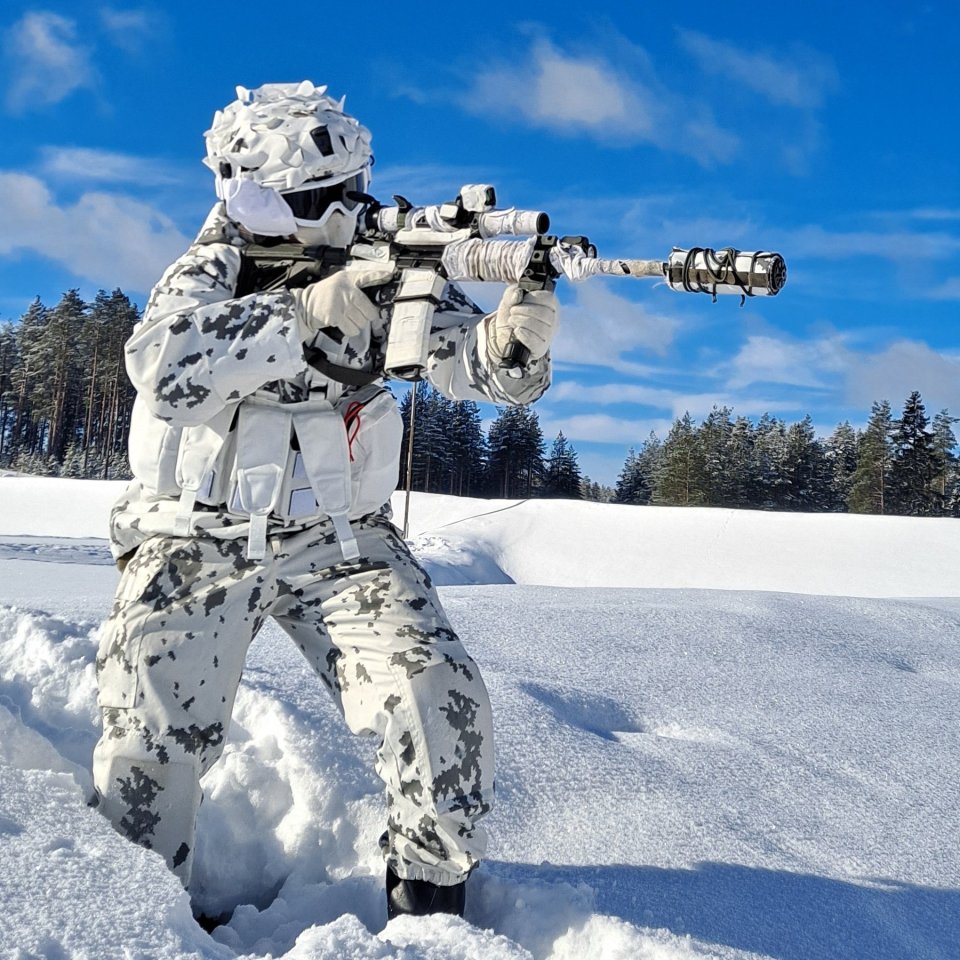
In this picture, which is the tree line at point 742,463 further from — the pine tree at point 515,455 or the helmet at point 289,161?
the helmet at point 289,161

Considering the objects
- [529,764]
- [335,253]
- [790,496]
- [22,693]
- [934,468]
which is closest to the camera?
[335,253]

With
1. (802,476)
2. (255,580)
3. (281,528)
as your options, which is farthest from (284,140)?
(802,476)

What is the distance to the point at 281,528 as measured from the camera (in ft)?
8.25

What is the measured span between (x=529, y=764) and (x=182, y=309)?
70.8 inches

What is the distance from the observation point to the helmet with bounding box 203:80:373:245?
2588 millimetres

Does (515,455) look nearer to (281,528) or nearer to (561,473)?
(561,473)

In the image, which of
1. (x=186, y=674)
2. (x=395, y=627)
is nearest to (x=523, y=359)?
(x=395, y=627)

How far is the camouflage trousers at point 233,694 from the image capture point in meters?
2.31

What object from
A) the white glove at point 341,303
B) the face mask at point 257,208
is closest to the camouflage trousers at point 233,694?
the white glove at point 341,303

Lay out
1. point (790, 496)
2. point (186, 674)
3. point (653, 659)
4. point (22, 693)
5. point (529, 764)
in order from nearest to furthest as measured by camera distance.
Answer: point (186, 674) → point (529, 764) → point (22, 693) → point (653, 659) → point (790, 496)

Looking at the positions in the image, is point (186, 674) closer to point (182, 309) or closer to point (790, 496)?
point (182, 309)

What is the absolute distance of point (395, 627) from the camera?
242 centimetres

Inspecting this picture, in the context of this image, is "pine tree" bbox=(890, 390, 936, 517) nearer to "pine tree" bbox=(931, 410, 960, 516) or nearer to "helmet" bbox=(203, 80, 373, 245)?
"pine tree" bbox=(931, 410, 960, 516)

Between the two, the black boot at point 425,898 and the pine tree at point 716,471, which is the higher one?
the pine tree at point 716,471
